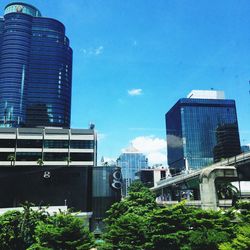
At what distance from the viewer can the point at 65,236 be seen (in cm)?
2917

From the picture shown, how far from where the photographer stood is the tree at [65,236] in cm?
2883

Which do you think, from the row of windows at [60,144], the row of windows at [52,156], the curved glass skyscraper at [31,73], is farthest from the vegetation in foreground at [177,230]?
the curved glass skyscraper at [31,73]

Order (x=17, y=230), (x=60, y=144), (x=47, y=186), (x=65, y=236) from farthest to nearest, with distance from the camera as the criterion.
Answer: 1. (x=60, y=144)
2. (x=47, y=186)
3. (x=17, y=230)
4. (x=65, y=236)

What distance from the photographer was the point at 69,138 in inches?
3258

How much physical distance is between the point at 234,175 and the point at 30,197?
162ft

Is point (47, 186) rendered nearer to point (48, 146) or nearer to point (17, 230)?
point (48, 146)

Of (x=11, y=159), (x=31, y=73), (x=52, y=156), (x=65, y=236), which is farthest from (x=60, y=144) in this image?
(x=31, y=73)

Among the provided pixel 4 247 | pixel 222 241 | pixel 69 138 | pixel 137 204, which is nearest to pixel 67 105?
pixel 69 138

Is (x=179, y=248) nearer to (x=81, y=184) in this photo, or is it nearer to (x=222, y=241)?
(x=222, y=241)

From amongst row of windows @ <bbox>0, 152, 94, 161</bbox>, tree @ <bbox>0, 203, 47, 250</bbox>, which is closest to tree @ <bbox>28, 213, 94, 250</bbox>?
tree @ <bbox>0, 203, 47, 250</bbox>

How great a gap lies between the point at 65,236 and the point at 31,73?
169 metres

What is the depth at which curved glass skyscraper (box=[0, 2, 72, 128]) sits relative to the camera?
175750mm

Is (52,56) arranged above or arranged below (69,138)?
above

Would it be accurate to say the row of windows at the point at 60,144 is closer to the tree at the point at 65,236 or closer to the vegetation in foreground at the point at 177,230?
the vegetation in foreground at the point at 177,230
